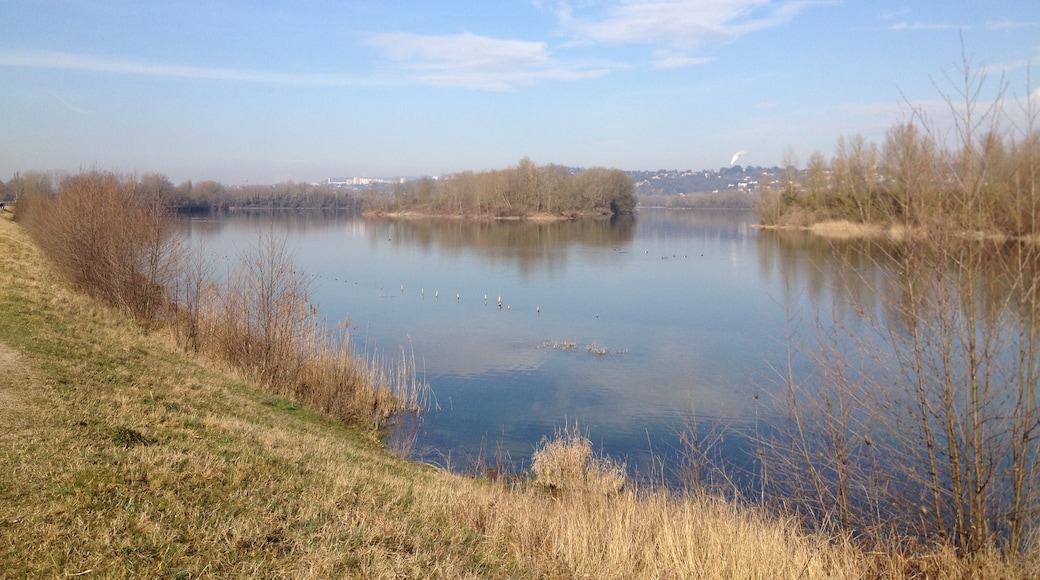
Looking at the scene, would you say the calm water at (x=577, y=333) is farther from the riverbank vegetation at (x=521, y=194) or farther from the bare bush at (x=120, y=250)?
the riverbank vegetation at (x=521, y=194)

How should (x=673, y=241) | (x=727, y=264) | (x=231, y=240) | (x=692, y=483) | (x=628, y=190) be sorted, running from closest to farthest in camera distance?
1. (x=692, y=483)
2. (x=727, y=264)
3. (x=231, y=240)
4. (x=673, y=241)
5. (x=628, y=190)

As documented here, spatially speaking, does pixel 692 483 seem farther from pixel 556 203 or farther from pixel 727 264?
pixel 556 203

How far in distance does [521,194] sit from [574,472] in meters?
78.7

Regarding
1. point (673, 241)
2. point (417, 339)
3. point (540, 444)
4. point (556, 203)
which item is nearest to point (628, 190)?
point (556, 203)

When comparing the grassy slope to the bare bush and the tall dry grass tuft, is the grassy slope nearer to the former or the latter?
the tall dry grass tuft

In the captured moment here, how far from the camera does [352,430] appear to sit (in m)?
11.6

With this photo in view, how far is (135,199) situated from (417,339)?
897 centimetres

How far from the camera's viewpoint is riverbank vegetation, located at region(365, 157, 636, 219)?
84.6 metres

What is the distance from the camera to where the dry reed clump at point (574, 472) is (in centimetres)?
855

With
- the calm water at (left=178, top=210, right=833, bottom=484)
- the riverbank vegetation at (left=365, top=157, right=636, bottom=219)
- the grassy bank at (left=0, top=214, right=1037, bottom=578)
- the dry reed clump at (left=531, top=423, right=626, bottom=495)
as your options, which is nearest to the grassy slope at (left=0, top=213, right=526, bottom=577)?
the grassy bank at (left=0, top=214, right=1037, bottom=578)

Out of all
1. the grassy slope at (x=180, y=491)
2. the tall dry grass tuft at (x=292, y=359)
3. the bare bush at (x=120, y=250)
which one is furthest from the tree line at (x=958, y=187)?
the bare bush at (x=120, y=250)

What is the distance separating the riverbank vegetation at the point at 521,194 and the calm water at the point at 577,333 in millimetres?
43454

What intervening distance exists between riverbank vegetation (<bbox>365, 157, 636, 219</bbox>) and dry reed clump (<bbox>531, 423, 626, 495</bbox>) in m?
72.8

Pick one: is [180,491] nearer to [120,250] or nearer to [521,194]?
[120,250]
